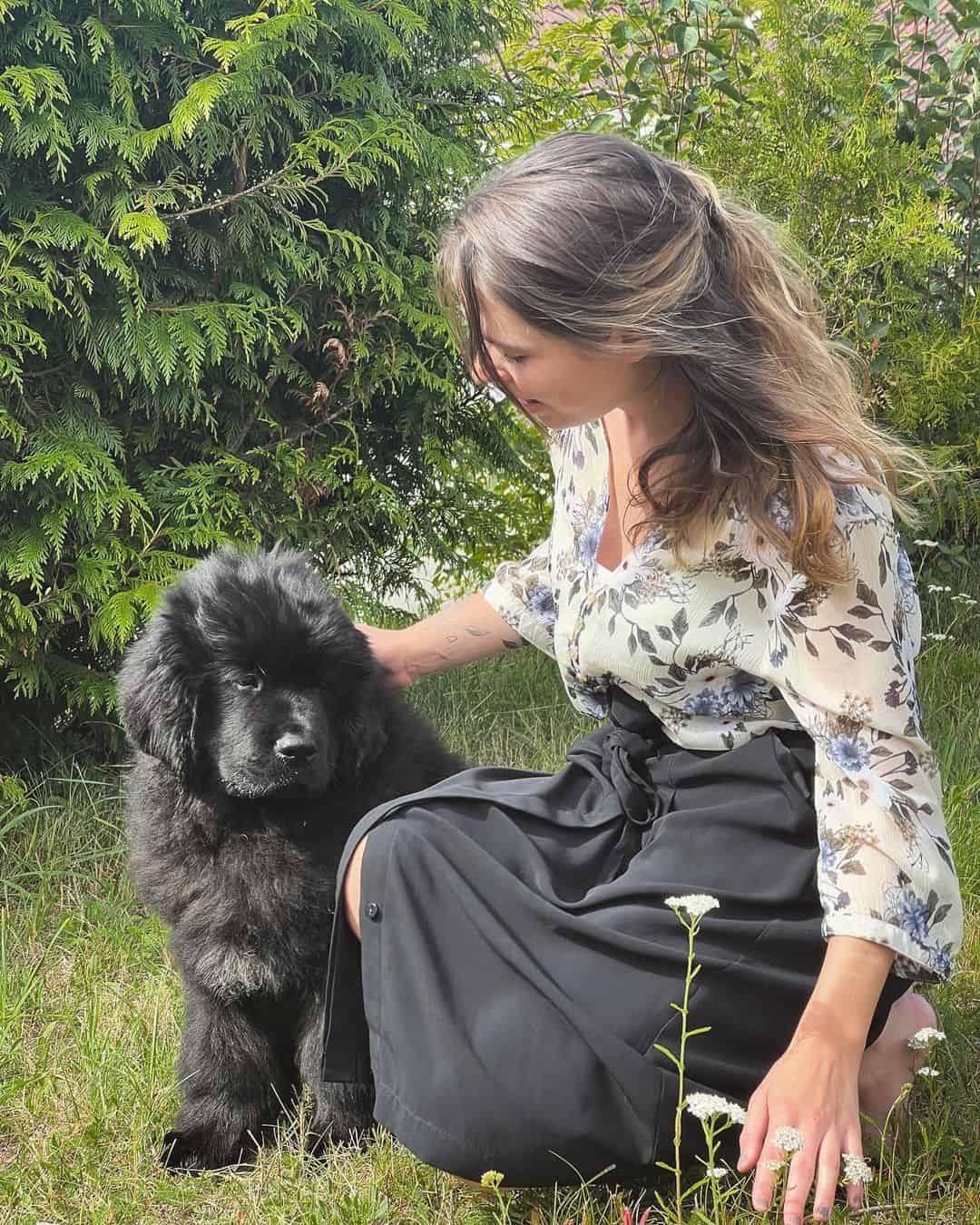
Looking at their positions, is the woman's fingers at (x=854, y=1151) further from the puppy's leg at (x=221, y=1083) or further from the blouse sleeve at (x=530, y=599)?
the blouse sleeve at (x=530, y=599)

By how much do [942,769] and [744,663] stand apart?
1686mm

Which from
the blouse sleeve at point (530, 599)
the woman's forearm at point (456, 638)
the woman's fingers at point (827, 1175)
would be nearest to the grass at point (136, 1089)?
the woman's fingers at point (827, 1175)

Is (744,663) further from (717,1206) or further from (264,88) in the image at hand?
(264,88)

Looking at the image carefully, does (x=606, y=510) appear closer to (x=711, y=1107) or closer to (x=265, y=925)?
(x=265, y=925)

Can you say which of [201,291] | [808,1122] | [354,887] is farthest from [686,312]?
[201,291]

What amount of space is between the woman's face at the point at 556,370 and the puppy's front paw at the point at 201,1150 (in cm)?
134

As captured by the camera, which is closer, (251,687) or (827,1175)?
(827,1175)

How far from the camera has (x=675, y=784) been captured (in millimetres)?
2178

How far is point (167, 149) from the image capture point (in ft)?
11.5

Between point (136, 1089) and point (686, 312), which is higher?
point (686, 312)

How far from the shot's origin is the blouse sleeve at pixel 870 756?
6.09ft

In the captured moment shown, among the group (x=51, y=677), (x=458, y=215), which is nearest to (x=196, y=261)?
(x=51, y=677)

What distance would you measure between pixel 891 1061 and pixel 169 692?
135 centimetres

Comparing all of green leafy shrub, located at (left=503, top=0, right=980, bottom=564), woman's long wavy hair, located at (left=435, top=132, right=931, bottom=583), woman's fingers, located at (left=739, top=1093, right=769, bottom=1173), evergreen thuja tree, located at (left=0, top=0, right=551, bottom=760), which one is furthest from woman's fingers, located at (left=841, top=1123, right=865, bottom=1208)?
green leafy shrub, located at (left=503, top=0, right=980, bottom=564)
